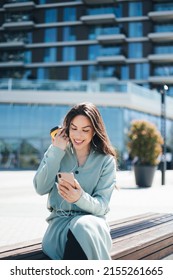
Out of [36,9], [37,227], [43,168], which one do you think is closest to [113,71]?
[36,9]

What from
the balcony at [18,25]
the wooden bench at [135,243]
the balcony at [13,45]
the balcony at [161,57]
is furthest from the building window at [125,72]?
the wooden bench at [135,243]

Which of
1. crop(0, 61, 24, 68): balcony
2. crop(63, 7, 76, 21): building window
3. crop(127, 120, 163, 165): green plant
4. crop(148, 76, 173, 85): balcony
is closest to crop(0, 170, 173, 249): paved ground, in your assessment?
crop(127, 120, 163, 165): green plant

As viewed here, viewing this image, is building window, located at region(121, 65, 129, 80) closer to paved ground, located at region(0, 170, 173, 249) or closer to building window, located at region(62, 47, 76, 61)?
building window, located at region(62, 47, 76, 61)

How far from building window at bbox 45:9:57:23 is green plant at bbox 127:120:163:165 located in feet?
96.1

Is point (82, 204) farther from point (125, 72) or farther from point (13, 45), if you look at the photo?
point (13, 45)

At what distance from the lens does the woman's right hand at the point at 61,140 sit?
230 cm

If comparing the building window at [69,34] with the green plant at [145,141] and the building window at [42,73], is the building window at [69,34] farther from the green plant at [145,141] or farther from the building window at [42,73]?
the green plant at [145,141]

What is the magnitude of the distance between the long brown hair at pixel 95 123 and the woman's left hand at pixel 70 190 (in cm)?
43

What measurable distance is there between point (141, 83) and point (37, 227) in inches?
1335

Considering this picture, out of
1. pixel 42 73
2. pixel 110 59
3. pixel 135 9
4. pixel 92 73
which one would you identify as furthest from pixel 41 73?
pixel 135 9

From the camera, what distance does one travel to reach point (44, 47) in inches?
1554

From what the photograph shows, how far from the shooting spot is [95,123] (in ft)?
7.71
